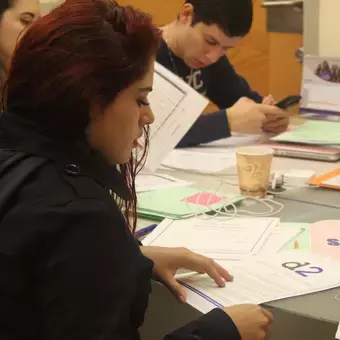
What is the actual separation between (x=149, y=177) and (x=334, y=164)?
529mm

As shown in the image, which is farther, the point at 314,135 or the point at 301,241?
the point at 314,135

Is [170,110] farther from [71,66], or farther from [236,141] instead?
[71,66]

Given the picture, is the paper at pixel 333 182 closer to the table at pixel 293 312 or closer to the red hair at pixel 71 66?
the table at pixel 293 312

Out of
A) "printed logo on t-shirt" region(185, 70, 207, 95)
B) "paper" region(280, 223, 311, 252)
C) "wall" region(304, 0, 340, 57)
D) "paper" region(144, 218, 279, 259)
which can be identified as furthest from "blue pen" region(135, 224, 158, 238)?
"wall" region(304, 0, 340, 57)

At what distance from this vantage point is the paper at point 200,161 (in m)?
1.70

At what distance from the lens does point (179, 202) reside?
1.40 m

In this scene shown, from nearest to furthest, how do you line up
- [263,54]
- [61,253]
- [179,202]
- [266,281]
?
[61,253] → [266,281] → [179,202] → [263,54]

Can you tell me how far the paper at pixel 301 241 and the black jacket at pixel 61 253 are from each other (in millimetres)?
443

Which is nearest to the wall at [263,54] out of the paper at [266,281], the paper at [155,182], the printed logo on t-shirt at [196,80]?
the printed logo on t-shirt at [196,80]

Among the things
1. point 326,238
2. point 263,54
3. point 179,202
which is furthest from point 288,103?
point 263,54

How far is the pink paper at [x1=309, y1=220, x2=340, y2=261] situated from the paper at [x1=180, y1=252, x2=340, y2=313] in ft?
0.11

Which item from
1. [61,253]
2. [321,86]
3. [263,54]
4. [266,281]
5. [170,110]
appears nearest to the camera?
[61,253]

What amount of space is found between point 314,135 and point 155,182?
1.91 feet

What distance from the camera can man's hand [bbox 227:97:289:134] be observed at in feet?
6.43
